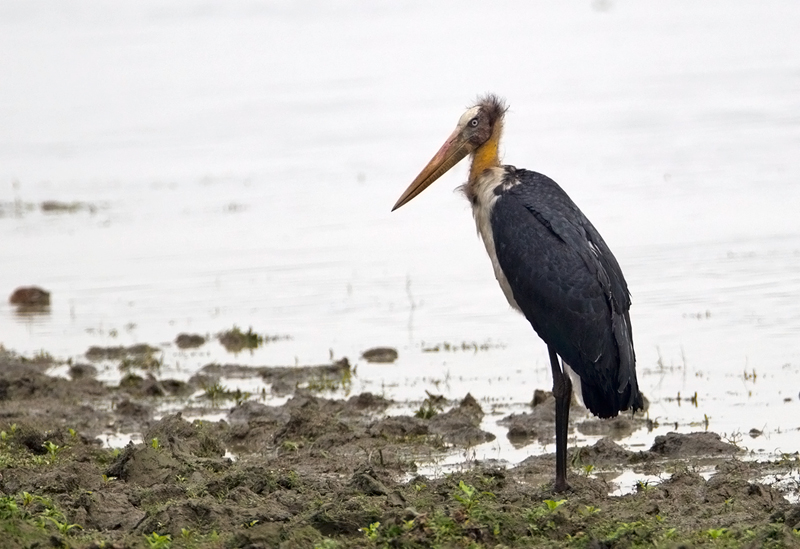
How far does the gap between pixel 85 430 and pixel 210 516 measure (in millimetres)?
3386

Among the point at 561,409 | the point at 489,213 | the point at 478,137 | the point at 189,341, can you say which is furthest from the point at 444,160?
the point at 189,341

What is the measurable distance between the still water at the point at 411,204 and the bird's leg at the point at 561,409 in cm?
98

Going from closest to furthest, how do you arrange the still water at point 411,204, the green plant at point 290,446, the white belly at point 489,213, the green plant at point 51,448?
1. the white belly at point 489,213
2. the green plant at point 51,448
3. the green plant at point 290,446
4. the still water at point 411,204

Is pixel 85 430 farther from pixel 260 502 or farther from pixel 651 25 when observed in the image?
pixel 651 25

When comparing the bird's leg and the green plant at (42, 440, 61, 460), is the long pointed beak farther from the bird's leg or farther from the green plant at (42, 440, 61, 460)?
the green plant at (42, 440, 61, 460)

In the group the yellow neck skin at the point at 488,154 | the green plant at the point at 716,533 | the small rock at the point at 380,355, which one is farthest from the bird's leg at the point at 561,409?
the small rock at the point at 380,355

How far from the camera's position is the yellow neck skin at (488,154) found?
7.82 m

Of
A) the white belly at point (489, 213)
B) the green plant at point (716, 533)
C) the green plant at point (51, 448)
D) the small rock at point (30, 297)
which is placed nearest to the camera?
the green plant at point (716, 533)

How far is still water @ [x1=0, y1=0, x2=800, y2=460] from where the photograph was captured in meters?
10.7

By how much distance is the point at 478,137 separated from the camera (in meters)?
7.87

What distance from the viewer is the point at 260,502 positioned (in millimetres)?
6172

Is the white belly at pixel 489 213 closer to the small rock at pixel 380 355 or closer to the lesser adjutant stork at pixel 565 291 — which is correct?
the lesser adjutant stork at pixel 565 291

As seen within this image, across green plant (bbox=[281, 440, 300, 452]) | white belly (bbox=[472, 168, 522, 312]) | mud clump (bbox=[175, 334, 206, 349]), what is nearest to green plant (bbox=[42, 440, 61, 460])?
green plant (bbox=[281, 440, 300, 452])

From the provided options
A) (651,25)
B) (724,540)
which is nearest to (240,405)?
(724,540)
